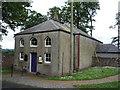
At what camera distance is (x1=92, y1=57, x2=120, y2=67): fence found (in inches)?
847

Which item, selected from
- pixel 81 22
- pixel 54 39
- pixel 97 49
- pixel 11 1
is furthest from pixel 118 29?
pixel 11 1

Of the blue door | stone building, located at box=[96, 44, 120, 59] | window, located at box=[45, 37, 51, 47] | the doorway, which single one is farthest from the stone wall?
stone building, located at box=[96, 44, 120, 59]

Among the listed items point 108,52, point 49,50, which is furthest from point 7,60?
point 108,52

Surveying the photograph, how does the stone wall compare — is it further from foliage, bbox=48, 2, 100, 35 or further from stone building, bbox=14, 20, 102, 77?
foliage, bbox=48, 2, 100, 35

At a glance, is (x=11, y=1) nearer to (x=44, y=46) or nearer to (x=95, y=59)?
(x=44, y=46)

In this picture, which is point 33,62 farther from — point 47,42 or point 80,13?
point 80,13

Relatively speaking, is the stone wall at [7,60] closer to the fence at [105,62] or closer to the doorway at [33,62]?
the doorway at [33,62]

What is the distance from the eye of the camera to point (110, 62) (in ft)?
72.0

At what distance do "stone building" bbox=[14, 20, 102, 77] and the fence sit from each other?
3.02 m

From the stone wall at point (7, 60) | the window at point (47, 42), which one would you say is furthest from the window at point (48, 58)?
the stone wall at point (7, 60)

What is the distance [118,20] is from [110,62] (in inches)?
807

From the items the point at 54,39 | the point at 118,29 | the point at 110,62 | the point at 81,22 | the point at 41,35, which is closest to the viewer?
the point at 54,39

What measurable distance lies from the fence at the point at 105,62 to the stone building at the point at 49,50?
302 centimetres

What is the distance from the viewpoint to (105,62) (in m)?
22.2
